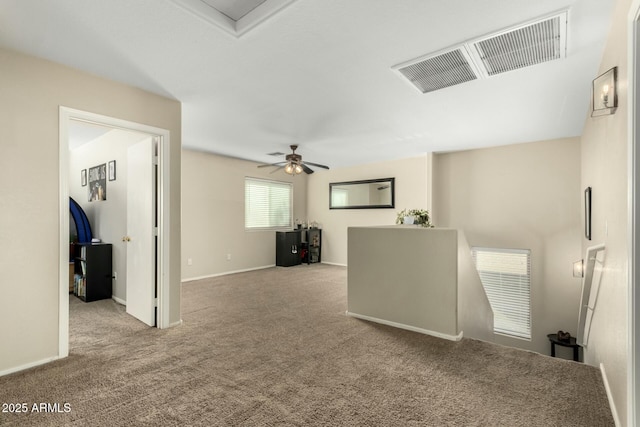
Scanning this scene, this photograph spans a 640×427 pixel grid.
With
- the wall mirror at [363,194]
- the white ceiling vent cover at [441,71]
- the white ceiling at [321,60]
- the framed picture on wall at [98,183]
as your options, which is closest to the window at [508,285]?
the wall mirror at [363,194]

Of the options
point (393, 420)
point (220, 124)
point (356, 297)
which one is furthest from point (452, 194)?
point (393, 420)

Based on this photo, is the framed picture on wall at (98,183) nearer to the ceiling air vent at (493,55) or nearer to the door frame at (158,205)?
the door frame at (158,205)

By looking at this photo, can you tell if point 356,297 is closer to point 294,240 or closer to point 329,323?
point 329,323

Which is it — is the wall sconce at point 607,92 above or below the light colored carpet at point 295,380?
above

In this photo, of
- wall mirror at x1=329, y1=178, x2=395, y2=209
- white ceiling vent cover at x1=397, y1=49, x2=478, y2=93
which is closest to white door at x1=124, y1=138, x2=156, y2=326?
white ceiling vent cover at x1=397, y1=49, x2=478, y2=93

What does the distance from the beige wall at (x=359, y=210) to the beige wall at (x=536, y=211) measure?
2.33ft

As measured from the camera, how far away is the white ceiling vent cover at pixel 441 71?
2.53m

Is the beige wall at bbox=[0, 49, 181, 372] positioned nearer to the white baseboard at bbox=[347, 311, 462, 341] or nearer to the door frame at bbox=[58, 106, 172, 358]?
the door frame at bbox=[58, 106, 172, 358]

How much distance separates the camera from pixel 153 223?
331 centimetres

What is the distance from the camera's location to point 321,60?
2557 mm

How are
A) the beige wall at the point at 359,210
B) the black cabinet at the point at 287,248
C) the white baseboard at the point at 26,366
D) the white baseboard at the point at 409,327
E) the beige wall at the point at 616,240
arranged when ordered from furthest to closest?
1. the black cabinet at the point at 287,248
2. the beige wall at the point at 359,210
3. the white baseboard at the point at 409,327
4. the white baseboard at the point at 26,366
5. the beige wall at the point at 616,240

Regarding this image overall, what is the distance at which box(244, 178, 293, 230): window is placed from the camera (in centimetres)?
702

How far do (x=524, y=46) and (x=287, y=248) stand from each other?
5863mm

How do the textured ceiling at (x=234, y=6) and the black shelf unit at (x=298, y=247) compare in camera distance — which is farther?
the black shelf unit at (x=298, y=247)
